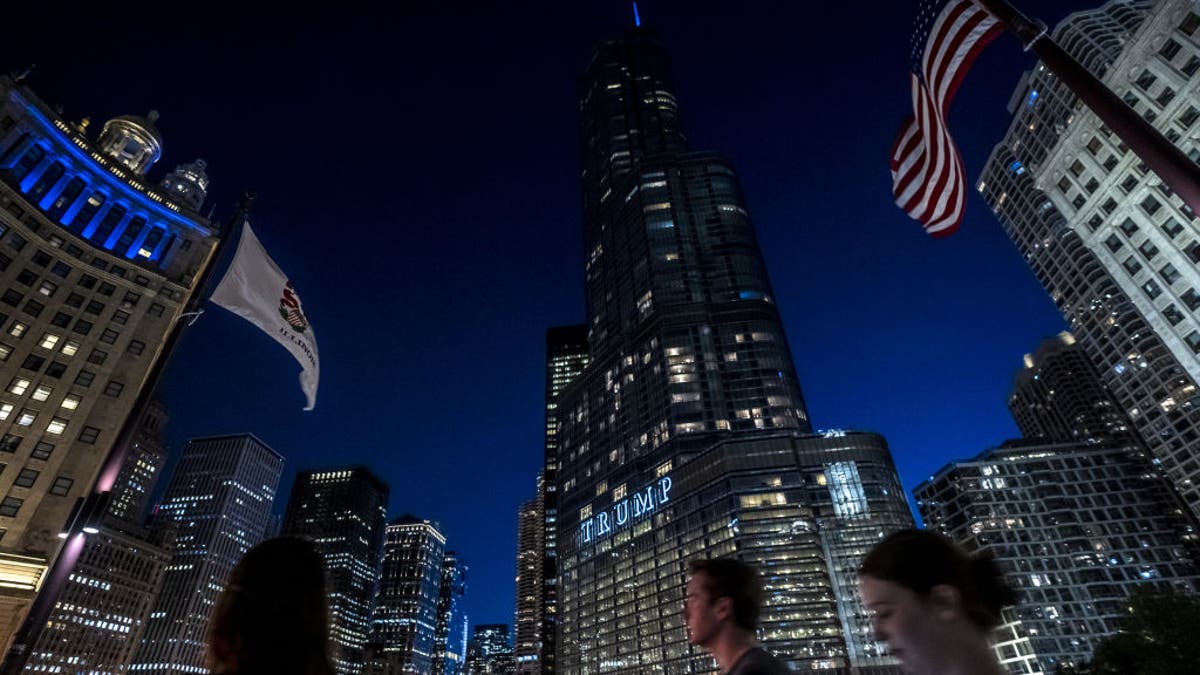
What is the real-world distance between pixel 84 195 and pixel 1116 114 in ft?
222

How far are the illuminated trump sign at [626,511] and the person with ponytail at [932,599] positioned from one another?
4830 inches

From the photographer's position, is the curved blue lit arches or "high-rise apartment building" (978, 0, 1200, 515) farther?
"high-rise apartment building" (978, 0, 1200, 515)

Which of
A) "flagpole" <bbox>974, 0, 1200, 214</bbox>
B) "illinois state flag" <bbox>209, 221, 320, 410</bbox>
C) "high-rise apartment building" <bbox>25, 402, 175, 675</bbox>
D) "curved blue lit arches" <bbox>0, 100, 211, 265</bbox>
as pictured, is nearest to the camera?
"flagpole" <bbox>974, 0, 1200, 214</bbox>

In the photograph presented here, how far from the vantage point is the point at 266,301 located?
14.9m

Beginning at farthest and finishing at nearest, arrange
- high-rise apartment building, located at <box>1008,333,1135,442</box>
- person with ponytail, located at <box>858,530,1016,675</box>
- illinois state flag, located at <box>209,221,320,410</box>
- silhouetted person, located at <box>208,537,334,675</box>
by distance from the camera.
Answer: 1. high-rise apartment building, located at <box>1008,333,1135,442</box>
2. illinois state flag, located at <box>209,221,320,410</box>
3. silhouetted person, located at <box>208,537,334,675</box>
4. person with ponytail, located at <box>858,530,1016,675</box>

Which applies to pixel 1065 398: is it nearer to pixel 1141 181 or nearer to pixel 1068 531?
pixel 1068 531

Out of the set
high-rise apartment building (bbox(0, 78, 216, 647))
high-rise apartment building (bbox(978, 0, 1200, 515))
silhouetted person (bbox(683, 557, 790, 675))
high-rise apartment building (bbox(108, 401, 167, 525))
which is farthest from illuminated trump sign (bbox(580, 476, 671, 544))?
high-rise apartment building (bbox(108, 401, 167, 525))

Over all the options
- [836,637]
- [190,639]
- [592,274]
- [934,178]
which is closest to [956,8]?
[934,178]

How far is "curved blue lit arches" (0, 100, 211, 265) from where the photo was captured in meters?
46.1

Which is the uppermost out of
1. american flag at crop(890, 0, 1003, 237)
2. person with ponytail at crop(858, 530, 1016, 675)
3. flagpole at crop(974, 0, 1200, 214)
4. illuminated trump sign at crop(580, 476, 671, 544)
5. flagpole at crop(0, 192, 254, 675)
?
illuminated trump sign at crop(580, 476, 671, 544)

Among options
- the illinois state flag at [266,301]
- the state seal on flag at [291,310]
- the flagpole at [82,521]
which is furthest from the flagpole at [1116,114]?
the flagpole at [82,521]

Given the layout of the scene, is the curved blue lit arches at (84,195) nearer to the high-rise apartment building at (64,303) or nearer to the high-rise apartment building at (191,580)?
the high-rise apartment building at (64,303)

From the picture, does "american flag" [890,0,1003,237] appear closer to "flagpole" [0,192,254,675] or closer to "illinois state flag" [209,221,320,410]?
"illinois state flag" [209,221,320,410]

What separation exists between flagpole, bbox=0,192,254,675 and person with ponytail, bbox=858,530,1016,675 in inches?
479
